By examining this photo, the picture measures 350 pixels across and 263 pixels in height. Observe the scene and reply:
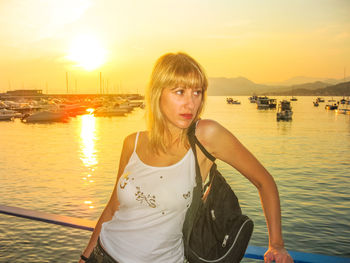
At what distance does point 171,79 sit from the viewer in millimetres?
1787

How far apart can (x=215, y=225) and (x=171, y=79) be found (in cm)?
78

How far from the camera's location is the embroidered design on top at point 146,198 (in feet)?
5.74

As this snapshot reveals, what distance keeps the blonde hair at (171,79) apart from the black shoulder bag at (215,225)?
300 mm

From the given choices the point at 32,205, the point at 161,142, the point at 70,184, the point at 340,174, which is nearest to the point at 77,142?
the point at 70,184

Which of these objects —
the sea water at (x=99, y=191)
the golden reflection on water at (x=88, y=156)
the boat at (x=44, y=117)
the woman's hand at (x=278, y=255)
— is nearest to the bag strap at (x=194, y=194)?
the woman's hand at (x=278, y=255)

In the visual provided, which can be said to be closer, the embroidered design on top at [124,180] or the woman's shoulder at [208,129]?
the woman's shoulder at [208,129]

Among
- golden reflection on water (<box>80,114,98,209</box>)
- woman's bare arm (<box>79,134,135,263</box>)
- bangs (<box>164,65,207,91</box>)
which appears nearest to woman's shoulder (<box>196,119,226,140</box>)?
bangs (<box>164,65,207,91</box>)

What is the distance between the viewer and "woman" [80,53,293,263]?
5.33 ft

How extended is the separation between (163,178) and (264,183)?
1.68ft

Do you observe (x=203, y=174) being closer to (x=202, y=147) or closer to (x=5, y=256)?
(x=202, y=147)

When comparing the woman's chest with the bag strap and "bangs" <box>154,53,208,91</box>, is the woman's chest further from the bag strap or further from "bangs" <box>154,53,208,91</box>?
"bangs" <box>154,53,208,91</box>

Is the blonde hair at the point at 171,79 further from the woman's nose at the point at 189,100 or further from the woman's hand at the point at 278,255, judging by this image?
the woman's hand at the point at 278,255

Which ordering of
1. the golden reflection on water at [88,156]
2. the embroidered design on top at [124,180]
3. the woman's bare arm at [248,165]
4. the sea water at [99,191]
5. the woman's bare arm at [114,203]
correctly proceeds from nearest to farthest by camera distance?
the woman's bare arm at [248,165], the embroidered design on top at [124,180], the woman's bare arm at [114,203], the sea water at [99,191], the golden reflection on water at [88,156]

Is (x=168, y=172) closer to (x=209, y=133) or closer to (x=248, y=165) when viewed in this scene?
(x=209, y=133)
